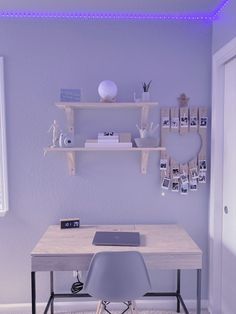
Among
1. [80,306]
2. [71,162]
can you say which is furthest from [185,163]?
[80,306]

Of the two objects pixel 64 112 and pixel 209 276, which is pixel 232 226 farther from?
pixel 64 112

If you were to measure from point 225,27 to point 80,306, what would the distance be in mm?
2469

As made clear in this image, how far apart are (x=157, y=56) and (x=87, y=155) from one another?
39.0 inches

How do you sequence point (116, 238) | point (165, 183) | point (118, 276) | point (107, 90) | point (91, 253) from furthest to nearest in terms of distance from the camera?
point (165, 183) → point (107, 90) → point (116, 238) → point (91, 253) → point (118, 276)

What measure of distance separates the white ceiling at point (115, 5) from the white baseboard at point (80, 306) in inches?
93.1

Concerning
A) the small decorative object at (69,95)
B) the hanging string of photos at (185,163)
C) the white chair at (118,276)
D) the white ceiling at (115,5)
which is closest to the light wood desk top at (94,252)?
the white chair at (118,276)

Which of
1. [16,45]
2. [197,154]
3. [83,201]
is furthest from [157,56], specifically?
[83,201]

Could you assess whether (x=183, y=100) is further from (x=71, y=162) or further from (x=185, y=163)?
(x=71, y=162)

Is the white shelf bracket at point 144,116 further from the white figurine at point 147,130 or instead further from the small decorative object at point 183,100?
the small decorative object at point 183,100

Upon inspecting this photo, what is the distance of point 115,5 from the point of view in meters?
2.32

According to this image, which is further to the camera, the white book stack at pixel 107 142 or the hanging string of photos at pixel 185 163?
the hanging string of photos at pixel 185 163

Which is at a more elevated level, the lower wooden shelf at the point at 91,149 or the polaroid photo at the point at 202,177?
the lower wooden shelf at the point at 91,149

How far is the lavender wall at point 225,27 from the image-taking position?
210 centimetres

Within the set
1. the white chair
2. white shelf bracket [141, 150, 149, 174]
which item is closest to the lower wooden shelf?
white shelf bracket [141, 150, 149, 174]
